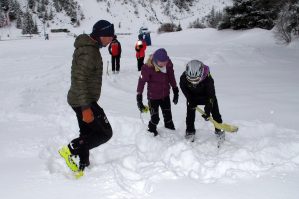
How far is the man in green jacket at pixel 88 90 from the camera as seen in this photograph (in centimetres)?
423

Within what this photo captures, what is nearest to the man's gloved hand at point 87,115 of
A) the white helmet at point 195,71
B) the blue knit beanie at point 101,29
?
the blue knit beanie at point 101,29

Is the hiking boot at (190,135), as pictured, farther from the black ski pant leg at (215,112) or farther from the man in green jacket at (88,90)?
the man in green jacket at (88,90)

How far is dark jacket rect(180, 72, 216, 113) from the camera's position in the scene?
548 centimetres

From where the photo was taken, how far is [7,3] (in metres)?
46.4

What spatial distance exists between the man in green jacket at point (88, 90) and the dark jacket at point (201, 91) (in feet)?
5.20

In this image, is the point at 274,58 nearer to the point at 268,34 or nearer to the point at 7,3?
the point at 268,34

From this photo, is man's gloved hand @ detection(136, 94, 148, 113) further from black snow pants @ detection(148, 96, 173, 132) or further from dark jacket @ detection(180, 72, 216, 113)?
dark jacket @ detection(180, 72, 216, 113)

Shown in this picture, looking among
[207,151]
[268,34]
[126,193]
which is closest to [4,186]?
[126,193]

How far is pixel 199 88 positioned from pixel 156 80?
0.83 m

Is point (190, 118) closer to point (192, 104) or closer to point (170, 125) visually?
point (192, 104)

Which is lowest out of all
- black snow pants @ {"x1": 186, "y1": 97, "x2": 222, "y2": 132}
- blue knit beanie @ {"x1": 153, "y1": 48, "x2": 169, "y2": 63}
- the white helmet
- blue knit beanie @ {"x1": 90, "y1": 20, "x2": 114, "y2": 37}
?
black snow pants @ {"x1": 186, "y1": 97, "x2": 222, "y2": 132}

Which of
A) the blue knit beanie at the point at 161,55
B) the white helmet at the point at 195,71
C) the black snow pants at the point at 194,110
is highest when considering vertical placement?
the blue knit beanie at the point at 161,55

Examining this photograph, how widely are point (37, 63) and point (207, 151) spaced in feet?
39.5

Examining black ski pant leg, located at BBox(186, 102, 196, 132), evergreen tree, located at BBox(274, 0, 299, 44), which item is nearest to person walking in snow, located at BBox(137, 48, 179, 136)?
black ski pant leg, located at BBox(186, 102, 196, 132)
